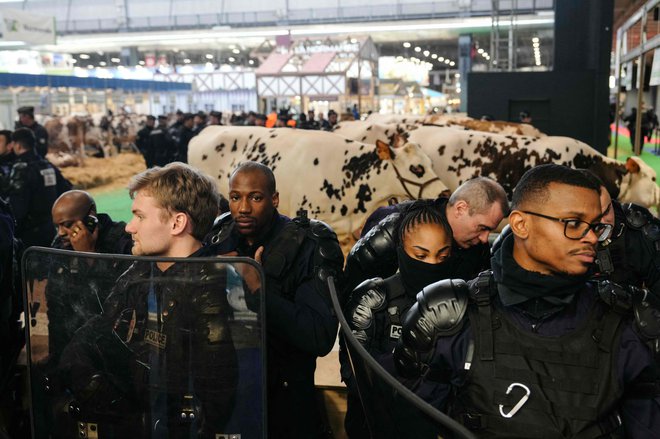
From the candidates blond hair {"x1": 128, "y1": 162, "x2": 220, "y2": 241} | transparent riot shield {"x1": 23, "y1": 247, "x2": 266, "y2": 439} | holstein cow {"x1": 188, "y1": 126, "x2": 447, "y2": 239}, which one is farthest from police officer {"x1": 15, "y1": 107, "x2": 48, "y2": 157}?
transparent riot shield {"x1": 23, "y1": 247, "x2": 266, "y2": 439}

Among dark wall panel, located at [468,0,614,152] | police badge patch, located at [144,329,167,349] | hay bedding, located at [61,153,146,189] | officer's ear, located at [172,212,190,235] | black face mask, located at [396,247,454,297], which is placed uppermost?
dark wall panel, located at [468,0,614,152]

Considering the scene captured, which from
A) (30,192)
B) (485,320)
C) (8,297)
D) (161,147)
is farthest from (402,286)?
(161,147)

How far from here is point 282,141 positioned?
27.6 feet

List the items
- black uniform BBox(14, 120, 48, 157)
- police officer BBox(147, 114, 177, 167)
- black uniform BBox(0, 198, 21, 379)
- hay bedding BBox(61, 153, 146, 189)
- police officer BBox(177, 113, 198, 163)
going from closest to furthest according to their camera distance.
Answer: black uniform BBox(0, 198, 21, 379), black uniform BBox(14, 120, 48, 157), police officer BBox(177, 113, 198, 163), police officer BBox(147, 114, 177, 167), hay bedding BBox(61, 153, 146, 189)

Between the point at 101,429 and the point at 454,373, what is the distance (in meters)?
0.84

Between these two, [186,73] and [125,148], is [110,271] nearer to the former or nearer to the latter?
[125,148]

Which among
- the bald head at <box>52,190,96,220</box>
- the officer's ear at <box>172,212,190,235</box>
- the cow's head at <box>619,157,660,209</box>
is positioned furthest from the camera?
the cow's head at <box>619,157,660,209</box>

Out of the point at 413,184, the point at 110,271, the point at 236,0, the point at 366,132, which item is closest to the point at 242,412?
the point at 110,271

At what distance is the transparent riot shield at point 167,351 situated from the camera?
152cm

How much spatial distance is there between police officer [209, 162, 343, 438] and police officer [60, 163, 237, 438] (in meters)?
0.46

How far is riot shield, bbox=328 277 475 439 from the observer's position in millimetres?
1034

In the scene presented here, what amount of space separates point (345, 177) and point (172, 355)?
636 centimetres

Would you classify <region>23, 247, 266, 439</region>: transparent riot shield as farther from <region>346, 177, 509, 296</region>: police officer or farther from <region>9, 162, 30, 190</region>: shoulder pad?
<region>9, 162, 30, 190</region>: shoulder pad

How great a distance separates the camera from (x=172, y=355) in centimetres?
153
